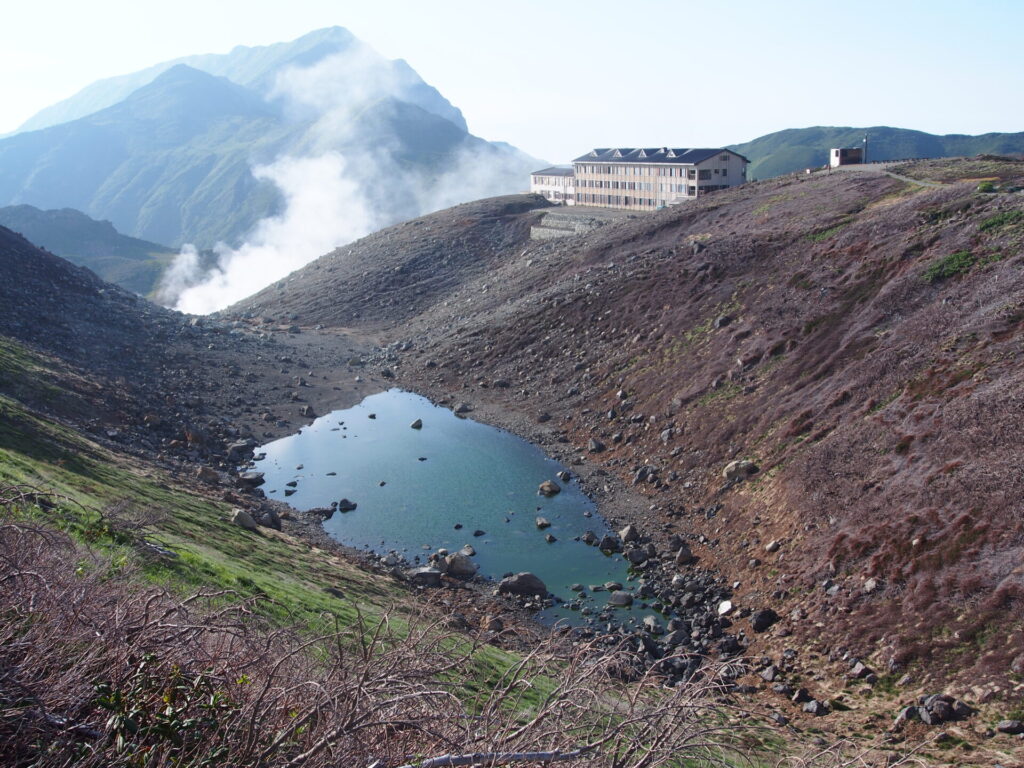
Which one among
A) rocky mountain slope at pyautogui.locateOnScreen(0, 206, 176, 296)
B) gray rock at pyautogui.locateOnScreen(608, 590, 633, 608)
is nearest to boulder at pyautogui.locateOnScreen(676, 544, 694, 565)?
gray rock at pyautogui.locateOnScreen(608, 590, 633, 608)

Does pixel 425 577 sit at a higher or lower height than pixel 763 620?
lower

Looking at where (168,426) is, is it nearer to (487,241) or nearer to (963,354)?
(963,354)

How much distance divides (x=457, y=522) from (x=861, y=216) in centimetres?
2936

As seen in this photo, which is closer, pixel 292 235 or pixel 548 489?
pixel 548 489

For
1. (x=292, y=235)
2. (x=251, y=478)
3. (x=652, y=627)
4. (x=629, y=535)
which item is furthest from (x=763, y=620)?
(x=292, y=235)

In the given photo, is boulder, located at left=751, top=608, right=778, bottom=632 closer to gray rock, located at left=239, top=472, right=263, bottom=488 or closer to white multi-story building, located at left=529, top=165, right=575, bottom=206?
gray rock, located at left=239, top=472, right=263, bottom=488

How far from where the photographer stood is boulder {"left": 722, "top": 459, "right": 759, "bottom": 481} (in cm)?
2904

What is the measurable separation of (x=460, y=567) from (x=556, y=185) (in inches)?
2891

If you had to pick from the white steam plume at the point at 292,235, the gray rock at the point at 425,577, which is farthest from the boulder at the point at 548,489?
the white steam plume at the point at 292,235

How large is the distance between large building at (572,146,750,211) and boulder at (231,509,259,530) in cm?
5259

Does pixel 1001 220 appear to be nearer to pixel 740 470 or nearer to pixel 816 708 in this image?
pixel 740 470

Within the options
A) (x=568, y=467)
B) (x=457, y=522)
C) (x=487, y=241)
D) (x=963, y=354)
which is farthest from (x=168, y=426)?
(x=487, y=241)

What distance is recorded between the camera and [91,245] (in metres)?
127

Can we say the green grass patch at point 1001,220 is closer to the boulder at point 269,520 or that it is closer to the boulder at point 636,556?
the boulder at point 636,556
